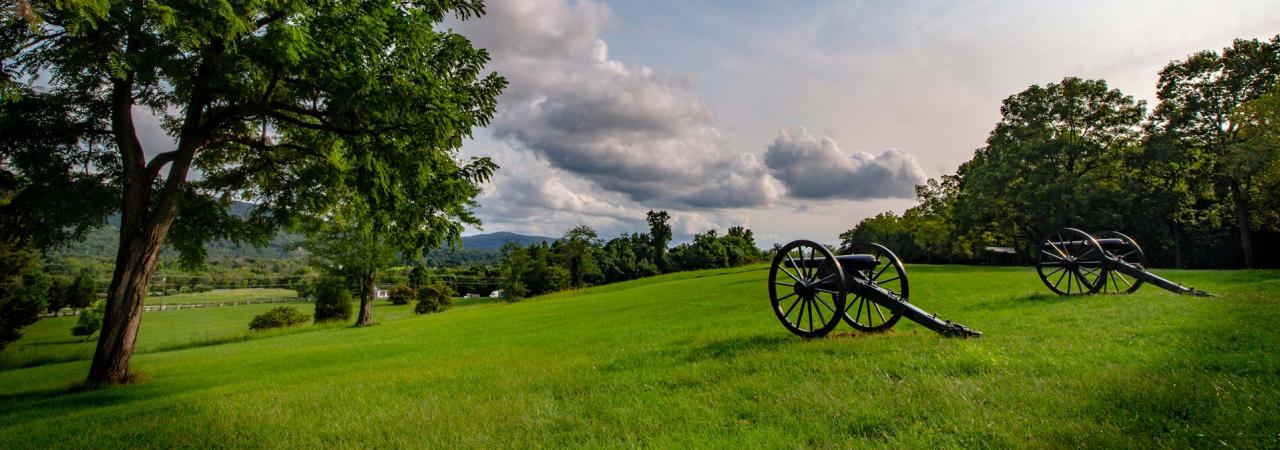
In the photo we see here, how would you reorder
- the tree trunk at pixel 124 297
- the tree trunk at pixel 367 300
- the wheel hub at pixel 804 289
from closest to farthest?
the wheel hub at pixel 804 289, the tree trunk at pixel 124 297, the tree trunk at pixel 367 300

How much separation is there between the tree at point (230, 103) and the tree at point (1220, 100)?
147 ft

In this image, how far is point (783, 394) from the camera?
5.98 meters

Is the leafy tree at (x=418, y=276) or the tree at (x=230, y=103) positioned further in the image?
the leafy tree at (x=418, y=276)

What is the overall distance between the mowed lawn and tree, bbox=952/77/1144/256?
31.4 meters

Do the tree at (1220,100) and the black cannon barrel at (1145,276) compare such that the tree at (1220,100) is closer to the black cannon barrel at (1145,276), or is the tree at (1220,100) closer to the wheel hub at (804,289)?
the black cannon barrel at (1145,276)

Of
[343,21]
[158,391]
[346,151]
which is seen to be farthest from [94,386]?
[343,21]

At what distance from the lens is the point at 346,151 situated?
517 inches

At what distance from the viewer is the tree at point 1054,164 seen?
1463 inches

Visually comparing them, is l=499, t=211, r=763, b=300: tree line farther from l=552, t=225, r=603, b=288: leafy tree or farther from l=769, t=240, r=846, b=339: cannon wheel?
l=769, t=240, r=846, b=339: cannon wheel

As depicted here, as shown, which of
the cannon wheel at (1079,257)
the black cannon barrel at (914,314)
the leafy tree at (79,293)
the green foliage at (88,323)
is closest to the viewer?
the black cannon barrel at (914,314)

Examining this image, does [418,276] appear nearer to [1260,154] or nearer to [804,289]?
[804,289]

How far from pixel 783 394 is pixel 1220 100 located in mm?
49850

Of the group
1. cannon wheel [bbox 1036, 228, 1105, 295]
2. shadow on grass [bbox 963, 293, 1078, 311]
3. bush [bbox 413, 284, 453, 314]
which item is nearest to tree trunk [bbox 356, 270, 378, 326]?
bush [bbox 413, 284, 453, 314]

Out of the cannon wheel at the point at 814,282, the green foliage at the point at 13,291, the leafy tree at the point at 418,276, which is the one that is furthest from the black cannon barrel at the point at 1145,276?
the leafy tree at the point at 418,276
